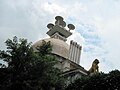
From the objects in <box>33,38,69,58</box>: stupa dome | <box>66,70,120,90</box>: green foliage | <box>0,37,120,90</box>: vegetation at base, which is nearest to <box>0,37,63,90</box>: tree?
<box>0,37,120,90</box>: vegetation at base

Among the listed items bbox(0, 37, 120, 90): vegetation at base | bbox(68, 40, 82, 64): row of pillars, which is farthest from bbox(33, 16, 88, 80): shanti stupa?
bbox(0, 37, 120, 90): vegetation at base

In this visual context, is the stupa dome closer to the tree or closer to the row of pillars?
the row of pillars

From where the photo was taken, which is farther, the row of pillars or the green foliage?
the row of pillars

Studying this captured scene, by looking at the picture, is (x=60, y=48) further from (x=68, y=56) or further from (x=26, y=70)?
(x=26, y=70)

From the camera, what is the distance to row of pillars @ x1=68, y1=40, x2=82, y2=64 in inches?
1635

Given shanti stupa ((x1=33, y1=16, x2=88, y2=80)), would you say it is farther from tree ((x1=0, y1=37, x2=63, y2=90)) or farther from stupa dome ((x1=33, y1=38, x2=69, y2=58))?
tree ((x1=0, y1=37, x2=63, y2=90))

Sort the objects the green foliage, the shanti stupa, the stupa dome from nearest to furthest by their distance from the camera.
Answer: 1. the green foliage
2. the shanti stupa
3. the stupa dome

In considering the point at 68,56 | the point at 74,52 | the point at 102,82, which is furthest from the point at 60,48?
the point at 102,82

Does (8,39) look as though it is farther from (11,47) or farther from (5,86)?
(5,86)

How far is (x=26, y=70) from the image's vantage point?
28625 mm

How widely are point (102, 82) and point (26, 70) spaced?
19.5ft

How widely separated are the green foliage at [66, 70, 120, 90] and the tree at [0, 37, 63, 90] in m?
2.07

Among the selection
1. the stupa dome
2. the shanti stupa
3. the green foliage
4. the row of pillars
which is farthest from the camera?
the row of pillars

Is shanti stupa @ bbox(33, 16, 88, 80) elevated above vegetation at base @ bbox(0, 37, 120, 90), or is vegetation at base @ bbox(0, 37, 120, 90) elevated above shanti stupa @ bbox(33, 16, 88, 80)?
shanti stupa @ bbox(33, 16, 88, 80)
